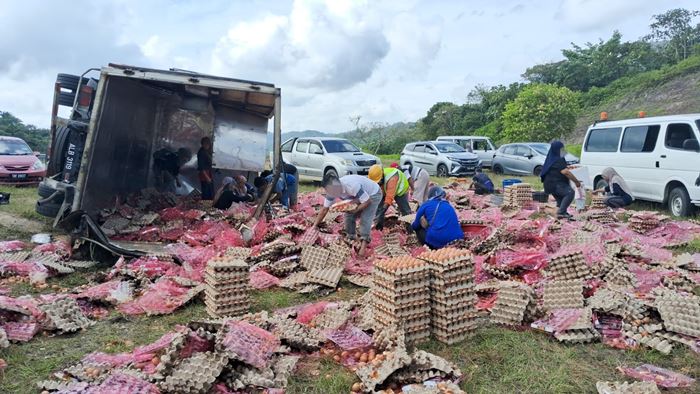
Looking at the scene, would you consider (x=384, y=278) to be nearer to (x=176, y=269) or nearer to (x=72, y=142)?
(x=176, y=269)

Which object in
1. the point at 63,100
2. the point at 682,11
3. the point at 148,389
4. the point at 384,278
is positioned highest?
the point at 682,11

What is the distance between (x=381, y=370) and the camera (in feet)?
11.5

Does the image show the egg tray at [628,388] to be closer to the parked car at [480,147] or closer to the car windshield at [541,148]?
the car windshield at [541,148]

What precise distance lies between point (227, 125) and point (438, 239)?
594 centimetres

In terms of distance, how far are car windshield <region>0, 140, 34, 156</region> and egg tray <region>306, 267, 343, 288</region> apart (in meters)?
13.7

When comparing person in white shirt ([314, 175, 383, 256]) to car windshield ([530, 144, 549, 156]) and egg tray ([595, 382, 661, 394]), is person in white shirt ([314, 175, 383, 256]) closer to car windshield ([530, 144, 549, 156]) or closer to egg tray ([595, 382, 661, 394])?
egg tray ([595, 382, 661, 394])

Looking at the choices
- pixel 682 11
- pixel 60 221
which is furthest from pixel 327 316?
pixel 682 11

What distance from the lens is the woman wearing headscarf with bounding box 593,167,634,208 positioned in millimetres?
10352

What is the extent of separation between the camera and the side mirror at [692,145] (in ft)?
31.1

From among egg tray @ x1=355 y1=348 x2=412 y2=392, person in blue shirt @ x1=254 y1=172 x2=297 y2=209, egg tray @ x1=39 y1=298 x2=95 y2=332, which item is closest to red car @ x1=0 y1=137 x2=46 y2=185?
person in blue shirt @ x1=254 y1=172 x2=297 y2=209

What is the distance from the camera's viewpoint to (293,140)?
56.5ft

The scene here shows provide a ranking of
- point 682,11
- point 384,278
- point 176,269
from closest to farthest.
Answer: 1. point 384,278
2. point 176,269
3. point 682,11

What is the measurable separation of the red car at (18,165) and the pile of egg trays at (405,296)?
13943 millimetres

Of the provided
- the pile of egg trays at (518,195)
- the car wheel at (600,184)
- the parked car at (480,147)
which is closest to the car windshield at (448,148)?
the parked car at (480,147)
